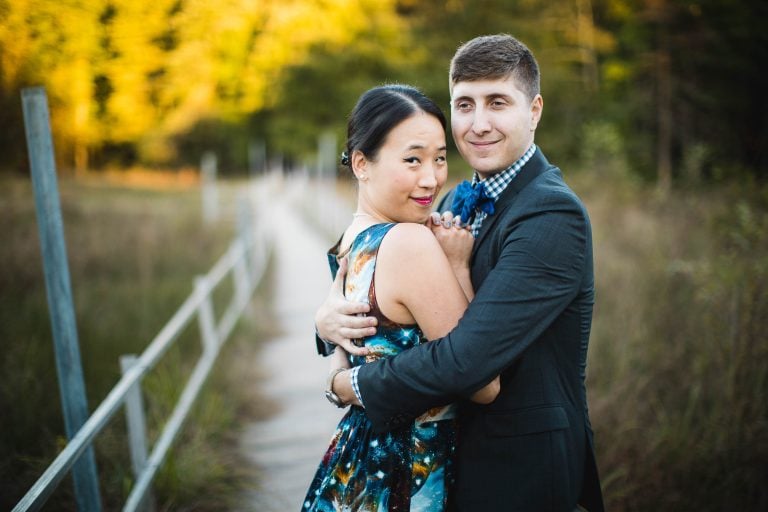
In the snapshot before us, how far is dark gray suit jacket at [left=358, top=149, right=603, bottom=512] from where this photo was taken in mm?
1377

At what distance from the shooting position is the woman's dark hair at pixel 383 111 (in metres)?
1.59

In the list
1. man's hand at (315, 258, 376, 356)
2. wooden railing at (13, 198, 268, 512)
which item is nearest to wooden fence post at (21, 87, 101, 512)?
wooden railing at (13, 198, 268, 512)

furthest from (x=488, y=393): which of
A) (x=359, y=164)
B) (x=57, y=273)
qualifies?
(x=57, y=273)

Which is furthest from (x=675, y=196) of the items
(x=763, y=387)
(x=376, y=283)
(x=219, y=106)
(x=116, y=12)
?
(x=219, y=106)

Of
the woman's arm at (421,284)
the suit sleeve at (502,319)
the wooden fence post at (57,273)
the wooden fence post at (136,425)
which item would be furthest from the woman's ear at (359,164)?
the wooden fence post at (136,425)

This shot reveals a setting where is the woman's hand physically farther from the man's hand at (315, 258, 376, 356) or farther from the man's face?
the man's face

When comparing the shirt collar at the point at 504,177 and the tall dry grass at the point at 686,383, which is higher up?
the shirt collar at the point at 504,177

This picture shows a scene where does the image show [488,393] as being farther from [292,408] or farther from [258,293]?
[258,293]

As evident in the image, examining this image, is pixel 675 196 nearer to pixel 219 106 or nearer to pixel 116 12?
pixel 116 12

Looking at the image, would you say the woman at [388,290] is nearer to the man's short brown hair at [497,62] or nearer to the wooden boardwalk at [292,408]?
the man's short brown hair at [497,62]

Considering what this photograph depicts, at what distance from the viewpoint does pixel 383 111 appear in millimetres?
1596

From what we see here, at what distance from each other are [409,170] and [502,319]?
51 centimetres

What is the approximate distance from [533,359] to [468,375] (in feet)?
0.85

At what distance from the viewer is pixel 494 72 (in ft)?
5.35
